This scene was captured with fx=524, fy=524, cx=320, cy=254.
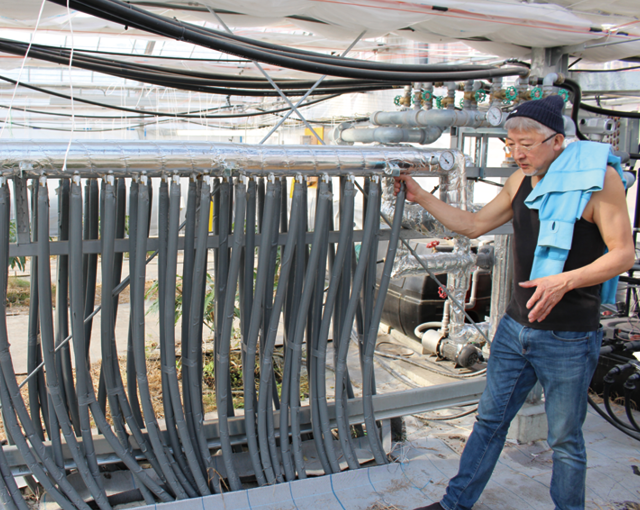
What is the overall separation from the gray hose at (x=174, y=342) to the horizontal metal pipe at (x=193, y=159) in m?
0.10

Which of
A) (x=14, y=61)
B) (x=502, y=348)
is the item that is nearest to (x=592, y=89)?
(x=502, y=348)

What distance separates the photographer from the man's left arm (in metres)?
1.46

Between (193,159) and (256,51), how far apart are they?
479 mm

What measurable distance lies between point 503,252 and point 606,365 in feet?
3.23

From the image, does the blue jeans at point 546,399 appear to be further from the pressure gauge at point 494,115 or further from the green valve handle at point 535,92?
the green valve handle at point 535,92

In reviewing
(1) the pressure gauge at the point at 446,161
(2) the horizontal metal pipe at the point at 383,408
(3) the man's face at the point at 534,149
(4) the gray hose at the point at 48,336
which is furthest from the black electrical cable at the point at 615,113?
(4) the gray hose at the point at 48,336

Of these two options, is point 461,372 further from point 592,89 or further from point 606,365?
point 592,89

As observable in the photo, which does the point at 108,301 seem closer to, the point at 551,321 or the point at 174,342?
the point at 174,342

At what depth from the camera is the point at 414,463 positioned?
2191 millimetres

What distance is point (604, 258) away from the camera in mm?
1472

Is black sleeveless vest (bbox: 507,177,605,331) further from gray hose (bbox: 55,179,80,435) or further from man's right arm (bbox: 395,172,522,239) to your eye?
gray hose (bbox: 55,179,80,435)

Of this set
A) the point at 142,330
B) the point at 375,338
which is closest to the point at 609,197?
the point at 375,338

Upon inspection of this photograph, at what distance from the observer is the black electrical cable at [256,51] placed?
4.82ft

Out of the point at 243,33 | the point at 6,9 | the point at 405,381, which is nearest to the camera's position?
the point at 6,9
